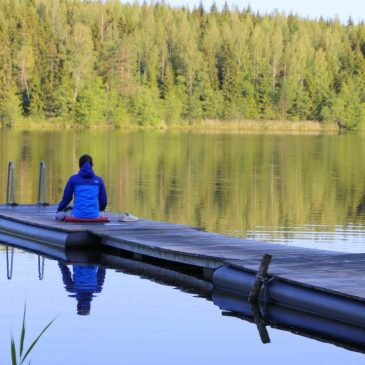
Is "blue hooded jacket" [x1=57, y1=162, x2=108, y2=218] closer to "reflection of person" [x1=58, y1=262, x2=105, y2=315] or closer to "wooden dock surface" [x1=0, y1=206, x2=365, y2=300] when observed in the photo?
"wooden dock surface" [x1=0, y1=206, x2=365, y2=300]

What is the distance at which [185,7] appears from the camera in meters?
146

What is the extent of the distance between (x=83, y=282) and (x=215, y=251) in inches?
73.6

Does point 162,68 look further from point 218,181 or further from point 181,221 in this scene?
point 181,221

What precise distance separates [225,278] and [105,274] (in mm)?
2327

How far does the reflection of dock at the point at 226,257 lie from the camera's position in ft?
38.5

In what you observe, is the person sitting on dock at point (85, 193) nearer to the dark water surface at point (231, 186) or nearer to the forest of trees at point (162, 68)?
the dark water surface at point (231, 186)

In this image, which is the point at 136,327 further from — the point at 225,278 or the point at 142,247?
the point at 142,247

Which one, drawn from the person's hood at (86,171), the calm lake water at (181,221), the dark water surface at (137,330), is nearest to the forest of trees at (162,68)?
the calm lake water at (181,221)

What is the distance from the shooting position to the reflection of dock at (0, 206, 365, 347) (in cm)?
1173

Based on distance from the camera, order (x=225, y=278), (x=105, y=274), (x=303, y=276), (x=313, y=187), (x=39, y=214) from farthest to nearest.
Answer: (x=313, y=187) < (x=39, y=214) < (x=105, y=274) < (x=225, y=278) < (x=303, y=276)

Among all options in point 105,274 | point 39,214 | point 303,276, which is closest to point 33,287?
point 105,274

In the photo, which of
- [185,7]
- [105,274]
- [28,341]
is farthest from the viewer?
[185,7]

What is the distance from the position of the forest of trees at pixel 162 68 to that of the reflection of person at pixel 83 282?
82197 mm

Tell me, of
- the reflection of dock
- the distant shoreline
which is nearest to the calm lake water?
the reflection of dock
